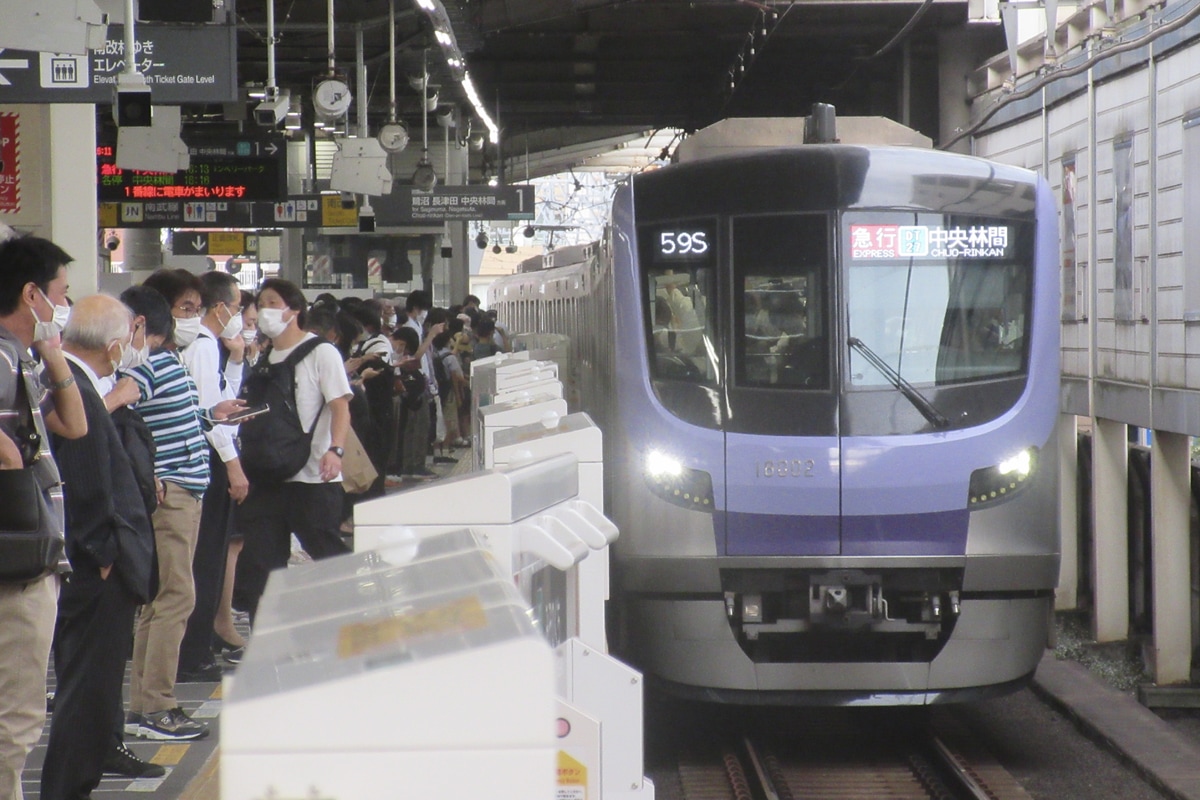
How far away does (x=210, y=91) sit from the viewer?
8.83 meters

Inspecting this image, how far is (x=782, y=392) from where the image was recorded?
6.53 metres

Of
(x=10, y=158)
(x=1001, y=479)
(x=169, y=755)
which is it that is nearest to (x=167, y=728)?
(x=169, y=755)

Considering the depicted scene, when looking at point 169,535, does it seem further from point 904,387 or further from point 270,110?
point 270,110

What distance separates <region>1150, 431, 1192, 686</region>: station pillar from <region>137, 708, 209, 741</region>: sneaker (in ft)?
15.8

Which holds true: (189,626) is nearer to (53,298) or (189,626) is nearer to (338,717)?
(53,298)

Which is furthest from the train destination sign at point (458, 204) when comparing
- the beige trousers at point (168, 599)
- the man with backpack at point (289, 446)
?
the beige trousers at point (168, 599)

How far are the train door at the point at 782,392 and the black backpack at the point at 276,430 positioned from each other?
196cm

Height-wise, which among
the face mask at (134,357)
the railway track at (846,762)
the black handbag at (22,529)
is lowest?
the railway track at (846,762)

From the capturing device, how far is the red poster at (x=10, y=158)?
28.1 feet

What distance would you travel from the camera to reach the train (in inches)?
248

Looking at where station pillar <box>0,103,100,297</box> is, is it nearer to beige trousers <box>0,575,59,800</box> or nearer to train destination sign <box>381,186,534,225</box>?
beige trousers <box>0,575,59,800</box>

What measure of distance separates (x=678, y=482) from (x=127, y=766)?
8.13 ft

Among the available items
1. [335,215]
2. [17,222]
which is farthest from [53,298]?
[335,215]

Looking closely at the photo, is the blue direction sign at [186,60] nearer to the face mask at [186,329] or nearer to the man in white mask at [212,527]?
the man in white mask at [212,527]
